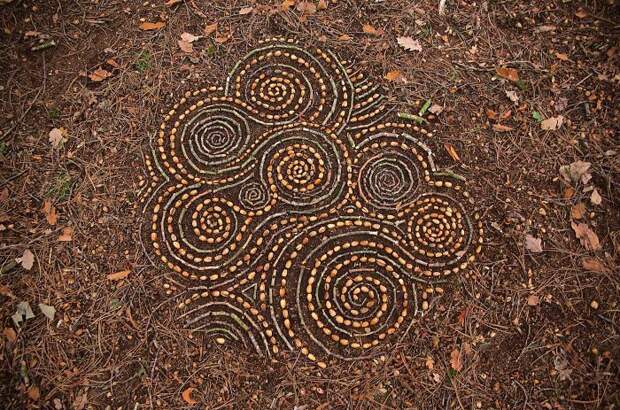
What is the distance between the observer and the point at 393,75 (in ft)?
10.8

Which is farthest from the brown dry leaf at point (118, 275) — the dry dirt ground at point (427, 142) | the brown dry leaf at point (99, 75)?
the brown dry leaf at point (99, 75)

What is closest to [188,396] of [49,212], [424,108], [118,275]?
[118,275]

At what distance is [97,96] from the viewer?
10.6 feet

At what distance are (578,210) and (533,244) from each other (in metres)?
0.35

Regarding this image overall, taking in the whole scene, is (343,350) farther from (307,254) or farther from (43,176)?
(43,176)

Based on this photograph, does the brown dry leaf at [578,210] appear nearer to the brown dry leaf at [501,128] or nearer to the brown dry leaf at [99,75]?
the brown dry leaf at [501,128]

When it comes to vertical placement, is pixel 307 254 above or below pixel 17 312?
above

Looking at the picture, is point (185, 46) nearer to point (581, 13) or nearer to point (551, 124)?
point (551, 124)

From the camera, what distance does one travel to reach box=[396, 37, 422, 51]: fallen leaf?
133 inches

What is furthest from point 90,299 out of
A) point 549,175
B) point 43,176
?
point 549,175

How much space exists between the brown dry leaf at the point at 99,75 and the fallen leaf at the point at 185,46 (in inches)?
19.5

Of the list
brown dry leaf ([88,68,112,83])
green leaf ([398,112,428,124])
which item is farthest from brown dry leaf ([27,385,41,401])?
green leaf ([398,112,428,124])

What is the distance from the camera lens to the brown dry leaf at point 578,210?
294cm

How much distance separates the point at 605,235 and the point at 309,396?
1.90 m
